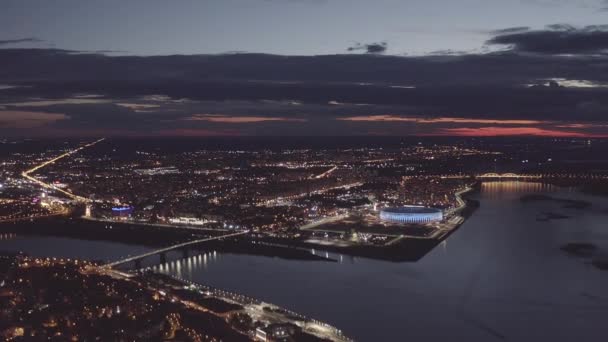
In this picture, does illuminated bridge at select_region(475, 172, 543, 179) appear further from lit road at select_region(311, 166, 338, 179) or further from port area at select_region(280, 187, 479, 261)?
port area at select_region(280, 187, 479, 261)

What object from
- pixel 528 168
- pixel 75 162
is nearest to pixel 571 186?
pixel 528 168

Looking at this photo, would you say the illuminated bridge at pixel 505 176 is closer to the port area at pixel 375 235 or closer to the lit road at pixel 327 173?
the lit road at pixel 327 173

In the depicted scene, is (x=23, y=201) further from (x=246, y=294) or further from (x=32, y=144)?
(x=32, y=144)

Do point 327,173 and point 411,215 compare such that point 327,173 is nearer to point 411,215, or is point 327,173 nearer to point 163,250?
point 411,215

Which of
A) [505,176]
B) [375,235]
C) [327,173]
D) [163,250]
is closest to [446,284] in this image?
[375,235]

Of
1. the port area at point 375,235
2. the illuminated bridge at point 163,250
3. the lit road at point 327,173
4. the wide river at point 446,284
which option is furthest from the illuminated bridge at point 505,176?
the illuminated bridge at point 163,250
